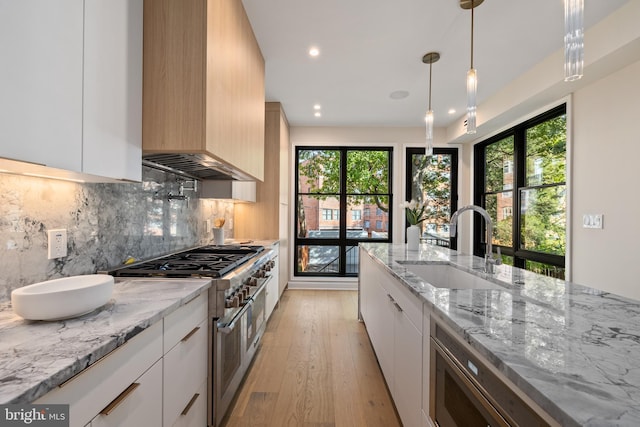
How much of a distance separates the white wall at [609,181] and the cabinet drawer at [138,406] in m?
3.25

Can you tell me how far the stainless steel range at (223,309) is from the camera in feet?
4.93

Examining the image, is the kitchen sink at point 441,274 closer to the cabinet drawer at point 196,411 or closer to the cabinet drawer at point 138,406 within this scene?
the cabinet drawer at point 196,411

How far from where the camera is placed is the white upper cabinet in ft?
2.58

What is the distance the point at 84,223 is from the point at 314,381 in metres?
1.77

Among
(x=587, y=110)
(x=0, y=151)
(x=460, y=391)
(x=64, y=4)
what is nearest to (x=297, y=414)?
(x=460, y=391)

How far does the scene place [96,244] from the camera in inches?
57.8

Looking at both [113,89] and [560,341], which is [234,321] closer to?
[113,89]

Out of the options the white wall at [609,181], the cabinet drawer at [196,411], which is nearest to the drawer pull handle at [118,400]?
the cabinet drawer at [196,411]

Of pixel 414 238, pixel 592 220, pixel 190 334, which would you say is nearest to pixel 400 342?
pixel 190 334

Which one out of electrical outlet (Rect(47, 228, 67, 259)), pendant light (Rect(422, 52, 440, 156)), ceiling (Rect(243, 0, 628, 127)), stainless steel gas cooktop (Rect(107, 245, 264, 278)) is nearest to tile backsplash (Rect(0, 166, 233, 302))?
electrical outlet (Rect(47, 228, 67, 259))

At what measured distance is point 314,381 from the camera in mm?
2084

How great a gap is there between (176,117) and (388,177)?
3992 millimetres

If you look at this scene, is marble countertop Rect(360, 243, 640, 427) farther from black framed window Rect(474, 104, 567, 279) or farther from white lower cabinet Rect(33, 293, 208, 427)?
black framed window Rect(474, 104, 567, 279)

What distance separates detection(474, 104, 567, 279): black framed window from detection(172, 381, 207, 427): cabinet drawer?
140 inches
